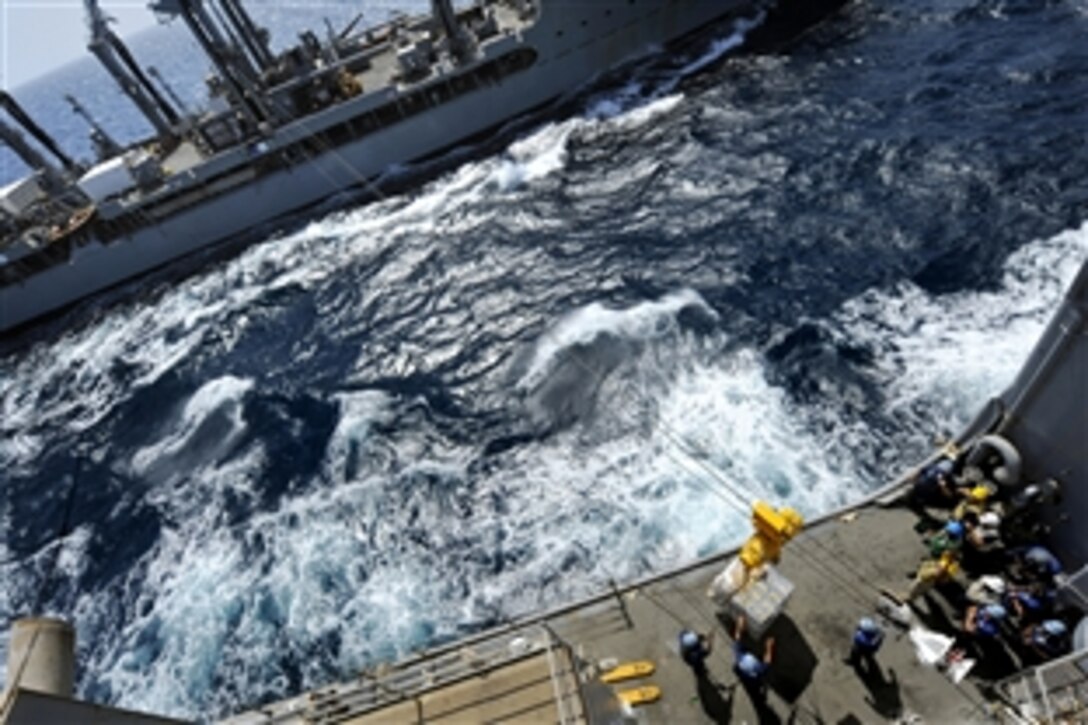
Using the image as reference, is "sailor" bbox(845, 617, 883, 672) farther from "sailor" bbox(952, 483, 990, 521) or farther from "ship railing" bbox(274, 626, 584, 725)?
"ship railing" bbox(274, 626, 584, 725)

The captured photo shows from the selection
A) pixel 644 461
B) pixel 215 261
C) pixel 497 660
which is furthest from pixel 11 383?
pixel 497 660

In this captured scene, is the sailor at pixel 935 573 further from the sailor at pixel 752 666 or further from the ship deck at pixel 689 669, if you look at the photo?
the sailor at pixel 752 666

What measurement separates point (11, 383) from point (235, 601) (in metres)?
31.8

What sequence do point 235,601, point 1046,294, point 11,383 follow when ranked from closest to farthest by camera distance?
point 235,601 → point 1046,294 → point 11,383

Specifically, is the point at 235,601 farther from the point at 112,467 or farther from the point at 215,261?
the point at 215,261

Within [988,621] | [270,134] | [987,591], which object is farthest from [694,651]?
[270,134]

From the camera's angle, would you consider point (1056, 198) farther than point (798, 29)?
No

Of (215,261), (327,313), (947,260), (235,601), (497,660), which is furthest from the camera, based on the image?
(215,261)

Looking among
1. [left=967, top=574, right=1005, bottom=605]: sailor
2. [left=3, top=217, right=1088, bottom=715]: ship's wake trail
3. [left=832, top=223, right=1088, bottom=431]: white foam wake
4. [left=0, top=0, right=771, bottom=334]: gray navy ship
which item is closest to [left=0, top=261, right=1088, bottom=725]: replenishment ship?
[left=967, top=574, right=1005, bottom=605]: sailor

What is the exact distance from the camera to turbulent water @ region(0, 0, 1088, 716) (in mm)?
19516

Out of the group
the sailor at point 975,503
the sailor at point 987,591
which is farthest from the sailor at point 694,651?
the sailor at point 975,503

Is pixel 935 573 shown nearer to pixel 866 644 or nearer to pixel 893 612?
pixel 893 612

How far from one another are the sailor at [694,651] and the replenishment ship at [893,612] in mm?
168

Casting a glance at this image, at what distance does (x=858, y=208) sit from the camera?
28.7m
